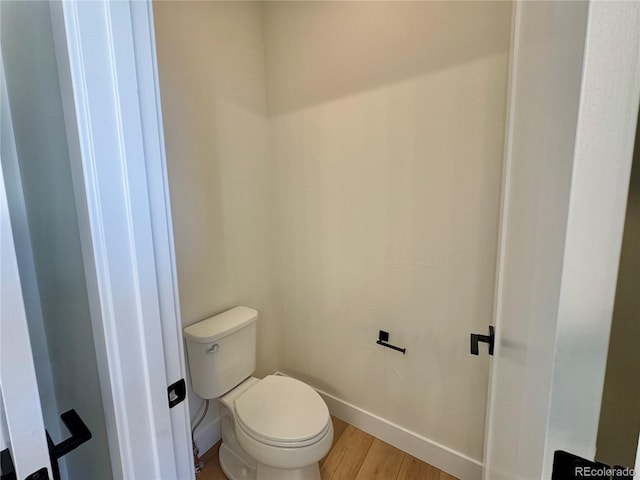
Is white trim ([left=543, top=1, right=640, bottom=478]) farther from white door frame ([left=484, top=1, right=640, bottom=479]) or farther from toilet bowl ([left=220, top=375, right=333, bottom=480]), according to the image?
toilet bowl ([left=220, top=375, right=333, bottom=480])

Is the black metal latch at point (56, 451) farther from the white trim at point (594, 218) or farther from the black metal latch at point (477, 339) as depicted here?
the black metal latch at point (477, 339)

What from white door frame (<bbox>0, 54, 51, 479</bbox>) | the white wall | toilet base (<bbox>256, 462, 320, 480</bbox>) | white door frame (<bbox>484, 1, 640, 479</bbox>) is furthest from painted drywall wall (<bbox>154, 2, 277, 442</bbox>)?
white door frame (<bbox>484, 1, 640, 479</bbox>)

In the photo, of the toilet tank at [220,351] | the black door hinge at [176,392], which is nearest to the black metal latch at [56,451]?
the black door hinge at [176,392]

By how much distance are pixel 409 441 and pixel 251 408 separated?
86 centimetres

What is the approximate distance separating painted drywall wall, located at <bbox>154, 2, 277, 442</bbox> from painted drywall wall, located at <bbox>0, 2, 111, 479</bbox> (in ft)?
2.24

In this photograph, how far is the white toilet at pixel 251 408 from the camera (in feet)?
3.84

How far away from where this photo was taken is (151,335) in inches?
23.6

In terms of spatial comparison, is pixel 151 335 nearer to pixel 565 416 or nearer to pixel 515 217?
pixel 565 416

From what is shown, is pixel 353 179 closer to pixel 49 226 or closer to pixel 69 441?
pixel 49 226

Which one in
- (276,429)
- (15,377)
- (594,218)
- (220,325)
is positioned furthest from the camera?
(220,325)

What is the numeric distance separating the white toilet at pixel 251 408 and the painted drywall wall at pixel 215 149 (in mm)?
147

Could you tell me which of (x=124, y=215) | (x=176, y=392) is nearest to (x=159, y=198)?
(x=124, y=215)

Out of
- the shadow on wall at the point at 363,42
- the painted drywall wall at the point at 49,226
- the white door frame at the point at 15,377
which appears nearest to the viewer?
the white door frame at the point at 15,377

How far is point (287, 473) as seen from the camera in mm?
1254
